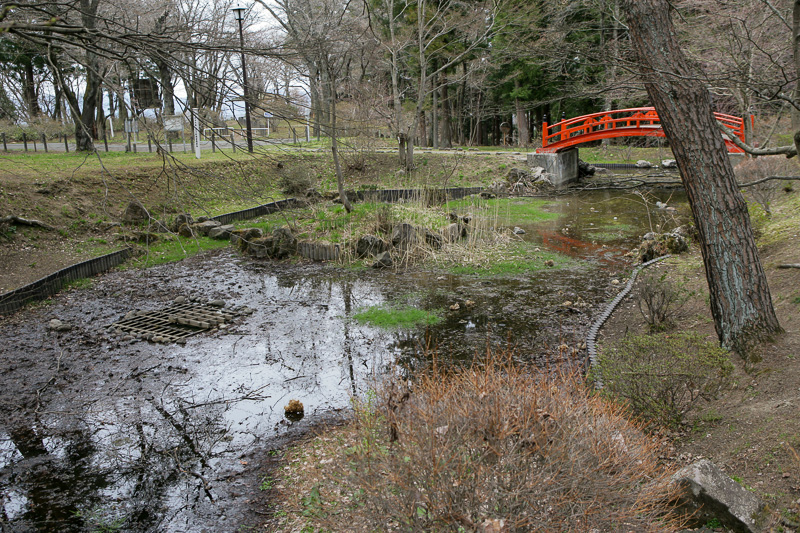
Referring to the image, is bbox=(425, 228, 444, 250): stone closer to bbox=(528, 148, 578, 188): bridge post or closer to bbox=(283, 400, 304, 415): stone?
bbox=(283, 400, 304, 415): stone

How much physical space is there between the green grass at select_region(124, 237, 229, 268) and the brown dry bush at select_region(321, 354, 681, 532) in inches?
393

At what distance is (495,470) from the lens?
2809mm

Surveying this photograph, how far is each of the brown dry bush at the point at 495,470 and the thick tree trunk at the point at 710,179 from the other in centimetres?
306

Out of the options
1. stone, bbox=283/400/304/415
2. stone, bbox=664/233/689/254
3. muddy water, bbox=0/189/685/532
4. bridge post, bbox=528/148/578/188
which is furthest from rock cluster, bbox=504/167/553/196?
stone, bbox=283/400/304/415

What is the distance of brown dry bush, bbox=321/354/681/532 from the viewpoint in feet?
8.89

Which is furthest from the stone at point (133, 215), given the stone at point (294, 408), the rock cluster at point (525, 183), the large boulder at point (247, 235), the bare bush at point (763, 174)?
the bare bush at point (763, 174)

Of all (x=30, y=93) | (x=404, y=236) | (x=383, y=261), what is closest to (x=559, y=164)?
(x=404, y=236)

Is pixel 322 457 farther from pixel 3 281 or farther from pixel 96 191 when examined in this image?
pixel 96 191

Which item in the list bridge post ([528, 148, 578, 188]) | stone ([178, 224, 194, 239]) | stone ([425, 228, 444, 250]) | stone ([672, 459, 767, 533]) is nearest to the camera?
stone ([672, 459, 767, 533])

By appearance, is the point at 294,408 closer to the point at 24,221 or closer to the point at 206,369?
the point at 206,369

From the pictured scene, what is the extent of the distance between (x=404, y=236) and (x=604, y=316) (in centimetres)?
520

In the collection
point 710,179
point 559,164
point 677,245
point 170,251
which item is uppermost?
point 559,164

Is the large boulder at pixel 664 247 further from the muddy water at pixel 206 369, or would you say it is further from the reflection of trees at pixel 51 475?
the reflection of trees at pixel 51 475

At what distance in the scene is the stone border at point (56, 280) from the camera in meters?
9.33
